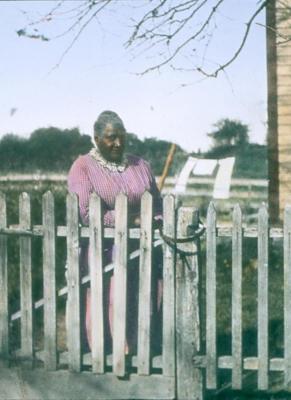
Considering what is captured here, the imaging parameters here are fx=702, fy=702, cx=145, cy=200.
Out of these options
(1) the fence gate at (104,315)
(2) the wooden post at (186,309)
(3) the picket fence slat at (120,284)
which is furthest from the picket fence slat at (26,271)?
(2) the wooden post at (186,309)

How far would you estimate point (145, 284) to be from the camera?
181 inches

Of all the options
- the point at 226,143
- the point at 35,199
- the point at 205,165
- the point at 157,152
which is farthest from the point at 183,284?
the point at 157,152

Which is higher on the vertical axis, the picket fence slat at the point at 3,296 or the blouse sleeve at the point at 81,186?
the blouse sleeve at the point at 81,186

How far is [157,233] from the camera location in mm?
4633

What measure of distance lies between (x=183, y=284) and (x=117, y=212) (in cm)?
64

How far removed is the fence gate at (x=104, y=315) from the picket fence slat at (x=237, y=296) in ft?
0.82

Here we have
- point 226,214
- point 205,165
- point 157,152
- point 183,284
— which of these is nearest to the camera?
point 183,284

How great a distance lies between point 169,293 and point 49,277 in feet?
2.70

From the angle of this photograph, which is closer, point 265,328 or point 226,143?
point 265,328

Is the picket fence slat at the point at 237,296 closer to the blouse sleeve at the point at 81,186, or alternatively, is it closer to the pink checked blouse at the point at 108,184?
the pink checked blouse at the point at 108,184

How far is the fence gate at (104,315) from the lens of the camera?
4.58 m

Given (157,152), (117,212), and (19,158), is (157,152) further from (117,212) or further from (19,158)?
(117,212)

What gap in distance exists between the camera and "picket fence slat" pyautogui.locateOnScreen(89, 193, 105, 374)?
4621mm

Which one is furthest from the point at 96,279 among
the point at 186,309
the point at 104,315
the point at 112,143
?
the point at 112,143
